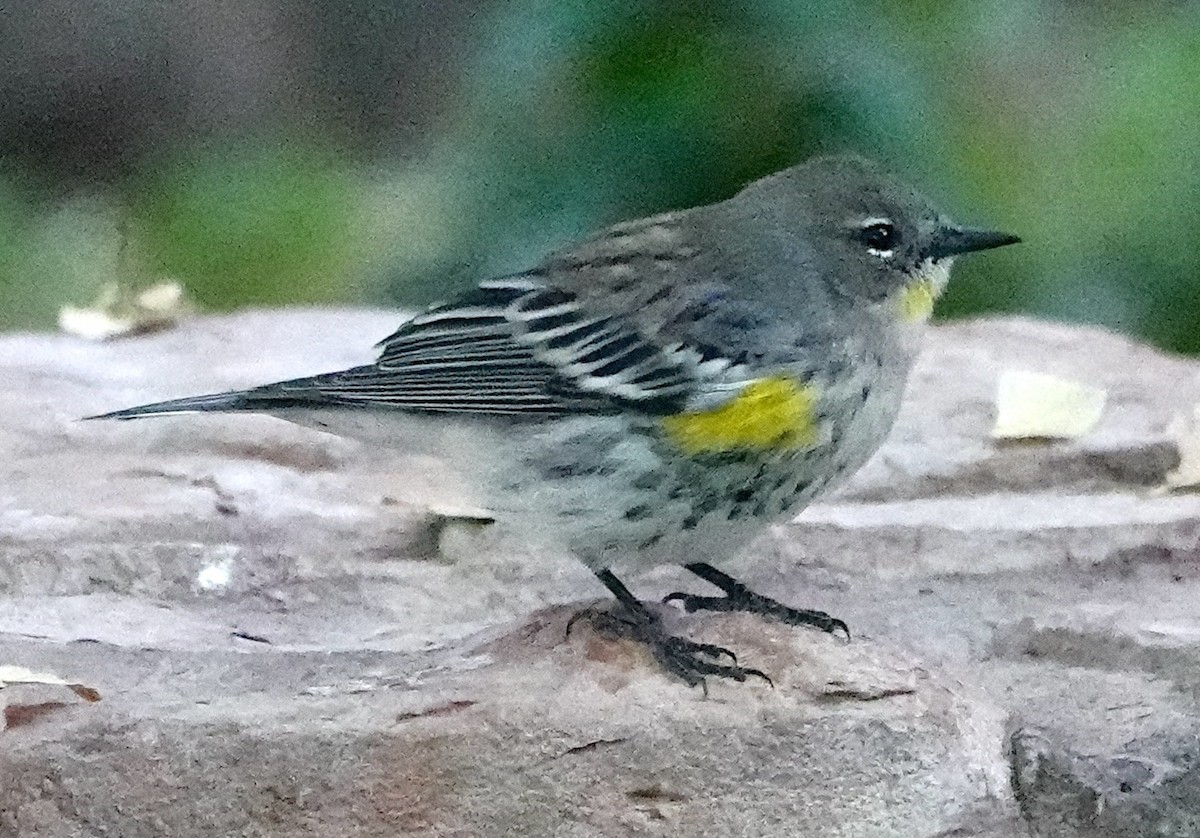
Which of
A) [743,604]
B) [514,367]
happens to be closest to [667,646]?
[743,604]

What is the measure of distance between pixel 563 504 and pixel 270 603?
489 mm

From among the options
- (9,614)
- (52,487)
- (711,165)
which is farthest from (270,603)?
(711,165)

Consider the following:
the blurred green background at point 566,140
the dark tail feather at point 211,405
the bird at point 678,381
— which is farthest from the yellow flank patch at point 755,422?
the blurred green background at point 566,140

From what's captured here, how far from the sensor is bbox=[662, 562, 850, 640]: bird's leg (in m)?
2.43

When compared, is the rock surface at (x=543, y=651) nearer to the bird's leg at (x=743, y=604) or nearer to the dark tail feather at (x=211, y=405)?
the bird's leg at (x=743, y=604)

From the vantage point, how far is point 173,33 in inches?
231

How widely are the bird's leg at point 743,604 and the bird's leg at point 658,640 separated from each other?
0.09m

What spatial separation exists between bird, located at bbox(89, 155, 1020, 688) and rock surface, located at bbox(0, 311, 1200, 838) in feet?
0.44

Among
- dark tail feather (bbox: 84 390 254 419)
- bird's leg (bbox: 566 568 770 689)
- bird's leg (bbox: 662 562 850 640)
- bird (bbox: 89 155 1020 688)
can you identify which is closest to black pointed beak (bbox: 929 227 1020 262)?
bird (bbox: 89 155 1020 688)

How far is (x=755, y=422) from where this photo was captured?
7.60ft

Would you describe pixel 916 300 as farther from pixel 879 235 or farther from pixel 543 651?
pixel 543 651

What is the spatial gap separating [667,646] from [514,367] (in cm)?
54

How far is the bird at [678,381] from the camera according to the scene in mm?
2336

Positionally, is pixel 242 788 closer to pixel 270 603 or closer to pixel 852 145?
pixel 270 603
